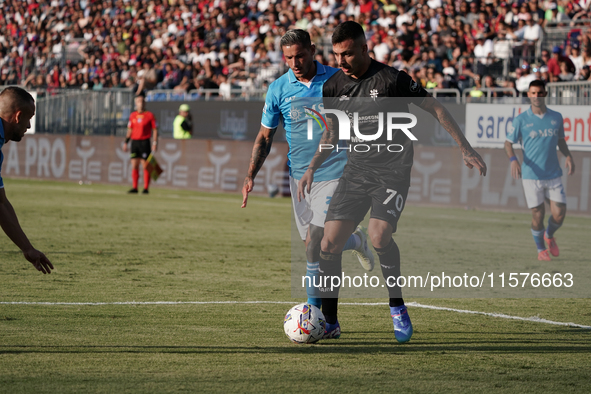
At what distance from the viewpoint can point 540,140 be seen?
11289 millimetres

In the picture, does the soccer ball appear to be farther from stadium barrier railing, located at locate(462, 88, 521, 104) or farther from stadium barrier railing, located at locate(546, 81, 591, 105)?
stadium barrier railing, located at locate(462, 88, 521, 104)

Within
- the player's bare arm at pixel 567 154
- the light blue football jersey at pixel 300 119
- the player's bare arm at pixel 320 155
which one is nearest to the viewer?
the player's bare arm at pixel 320 155

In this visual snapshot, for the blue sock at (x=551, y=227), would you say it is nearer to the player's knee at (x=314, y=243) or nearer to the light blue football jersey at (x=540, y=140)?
the light blue football jersey at (x=540, y=140)

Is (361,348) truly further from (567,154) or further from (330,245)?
(567,154)

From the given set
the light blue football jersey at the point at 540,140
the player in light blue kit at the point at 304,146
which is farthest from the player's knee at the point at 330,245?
the light blue football jersey at the point at 540,140

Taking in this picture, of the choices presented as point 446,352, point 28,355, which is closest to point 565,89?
point 446,352

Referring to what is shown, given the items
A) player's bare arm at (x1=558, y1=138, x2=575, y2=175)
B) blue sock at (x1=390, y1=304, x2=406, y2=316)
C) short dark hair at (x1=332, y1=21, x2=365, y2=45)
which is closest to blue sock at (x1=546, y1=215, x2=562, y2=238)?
player's bare arm at (x1=558, y1=138, x2=575, y2=175)

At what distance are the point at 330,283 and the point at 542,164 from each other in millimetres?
5873

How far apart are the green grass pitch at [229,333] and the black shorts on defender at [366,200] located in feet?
2.85

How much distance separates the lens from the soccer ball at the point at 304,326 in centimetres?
585

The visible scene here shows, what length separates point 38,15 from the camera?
127ft

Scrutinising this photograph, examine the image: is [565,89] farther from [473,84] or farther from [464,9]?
[464,9]

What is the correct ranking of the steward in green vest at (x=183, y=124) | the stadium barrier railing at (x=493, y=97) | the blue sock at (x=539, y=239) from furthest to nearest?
the steward in green vest at (x=183, y=124), the stadium barrier railing at (x=493, y=97), the blue sock at (x=539, y=239)

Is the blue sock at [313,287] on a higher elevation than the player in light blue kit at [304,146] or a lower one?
lower
